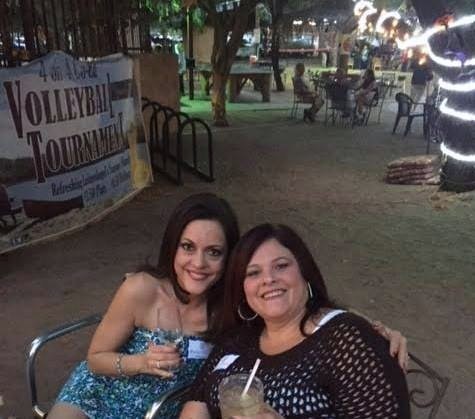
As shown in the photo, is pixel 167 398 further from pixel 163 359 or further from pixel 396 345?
pixel 396 345

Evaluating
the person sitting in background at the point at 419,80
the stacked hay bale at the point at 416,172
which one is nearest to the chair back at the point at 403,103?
the person sitting in background at the point at 419,80

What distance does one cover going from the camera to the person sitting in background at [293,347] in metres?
1.39

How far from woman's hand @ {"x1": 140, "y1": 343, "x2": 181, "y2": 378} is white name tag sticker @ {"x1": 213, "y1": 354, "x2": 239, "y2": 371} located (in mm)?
136

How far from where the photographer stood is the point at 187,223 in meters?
1.84

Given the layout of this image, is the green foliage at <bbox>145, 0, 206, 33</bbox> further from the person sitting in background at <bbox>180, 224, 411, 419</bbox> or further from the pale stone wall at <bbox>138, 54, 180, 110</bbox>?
the person sitting in background at <bbox>180, 224, 411, 419</bbox>

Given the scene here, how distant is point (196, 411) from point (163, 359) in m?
0.21

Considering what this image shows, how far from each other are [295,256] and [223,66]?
10.4 meters

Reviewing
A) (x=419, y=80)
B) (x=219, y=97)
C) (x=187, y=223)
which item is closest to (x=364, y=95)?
(x=419, y=80)

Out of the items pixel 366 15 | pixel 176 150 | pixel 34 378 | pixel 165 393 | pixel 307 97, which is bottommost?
pixel 176 150

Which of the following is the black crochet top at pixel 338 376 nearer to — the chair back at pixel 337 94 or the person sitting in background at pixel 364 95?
the chair back at pixel 337 94

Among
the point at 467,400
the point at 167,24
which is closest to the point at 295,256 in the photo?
the point at 467,400

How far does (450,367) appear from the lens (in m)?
3.22

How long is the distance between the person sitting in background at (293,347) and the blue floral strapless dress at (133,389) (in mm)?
135

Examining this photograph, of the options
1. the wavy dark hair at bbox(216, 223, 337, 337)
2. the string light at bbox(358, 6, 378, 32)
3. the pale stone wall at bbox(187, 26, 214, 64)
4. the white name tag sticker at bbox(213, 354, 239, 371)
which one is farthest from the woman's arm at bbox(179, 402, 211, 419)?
the pale stone wall at bbox(187, 26, 214, 64)
